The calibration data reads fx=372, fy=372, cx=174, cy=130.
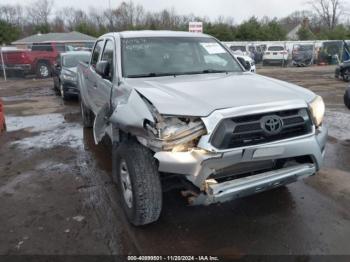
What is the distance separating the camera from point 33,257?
3.24m

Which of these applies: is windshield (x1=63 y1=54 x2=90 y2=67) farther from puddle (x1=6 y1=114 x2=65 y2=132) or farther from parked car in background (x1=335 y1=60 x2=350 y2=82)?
parked car in background (x1=335 y1=60 x2=350 y2=82)

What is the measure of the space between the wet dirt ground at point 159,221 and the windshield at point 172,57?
152 cm

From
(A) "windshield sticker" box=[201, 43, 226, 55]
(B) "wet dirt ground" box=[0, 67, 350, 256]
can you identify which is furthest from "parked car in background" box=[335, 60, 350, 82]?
(A) "windshield sticker" box=[201, 43, 226, 55]

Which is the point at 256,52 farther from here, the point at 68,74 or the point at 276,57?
the point at 68,74

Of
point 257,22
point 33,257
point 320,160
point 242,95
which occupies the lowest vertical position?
point 33,257

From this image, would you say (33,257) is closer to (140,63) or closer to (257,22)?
(140,63)

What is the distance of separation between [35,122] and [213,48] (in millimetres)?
5641

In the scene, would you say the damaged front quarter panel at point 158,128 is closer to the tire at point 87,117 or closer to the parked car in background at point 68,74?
the tire at point 87,117

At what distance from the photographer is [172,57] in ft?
15.6

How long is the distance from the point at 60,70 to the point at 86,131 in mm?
5557

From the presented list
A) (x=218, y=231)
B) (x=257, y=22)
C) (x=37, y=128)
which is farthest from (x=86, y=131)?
(x=257, y=22)

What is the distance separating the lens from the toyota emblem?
319 centimetres

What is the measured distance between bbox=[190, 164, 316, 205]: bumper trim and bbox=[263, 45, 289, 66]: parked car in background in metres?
28.2

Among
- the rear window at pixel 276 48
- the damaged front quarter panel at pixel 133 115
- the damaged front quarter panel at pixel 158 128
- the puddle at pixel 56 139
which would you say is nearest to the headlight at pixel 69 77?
the puddle at pixel 56 139
